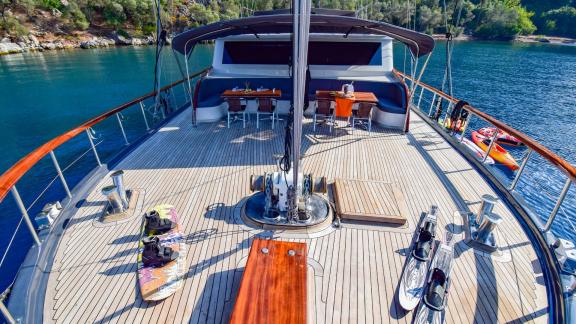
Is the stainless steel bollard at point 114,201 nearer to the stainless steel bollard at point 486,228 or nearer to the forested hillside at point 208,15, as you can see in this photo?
the stainless steel bollard at point 486,228

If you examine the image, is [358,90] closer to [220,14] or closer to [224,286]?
[224,286]

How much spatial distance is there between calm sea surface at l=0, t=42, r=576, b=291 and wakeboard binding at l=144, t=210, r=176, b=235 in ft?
11.0

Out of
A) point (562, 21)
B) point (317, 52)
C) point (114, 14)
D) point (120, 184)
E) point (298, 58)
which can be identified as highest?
point (562, 21)

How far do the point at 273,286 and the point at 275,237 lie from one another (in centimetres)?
93

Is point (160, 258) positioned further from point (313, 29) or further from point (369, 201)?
point (313, 29)

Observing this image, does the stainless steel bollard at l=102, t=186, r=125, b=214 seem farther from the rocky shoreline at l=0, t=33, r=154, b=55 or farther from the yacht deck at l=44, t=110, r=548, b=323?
the rocky shoreline at l=0, t=33, r=154, b=55

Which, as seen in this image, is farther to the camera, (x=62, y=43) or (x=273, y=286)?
(x=62, y=43)

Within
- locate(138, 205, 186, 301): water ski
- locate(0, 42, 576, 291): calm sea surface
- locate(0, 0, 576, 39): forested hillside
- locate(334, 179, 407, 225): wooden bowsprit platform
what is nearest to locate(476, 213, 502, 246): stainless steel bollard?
locate(0, 42, 576, 291): calm sea surface

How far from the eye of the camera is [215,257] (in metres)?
3.00

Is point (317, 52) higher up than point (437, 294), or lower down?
higher up

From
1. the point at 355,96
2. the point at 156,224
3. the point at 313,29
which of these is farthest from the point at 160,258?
the point at 313,29

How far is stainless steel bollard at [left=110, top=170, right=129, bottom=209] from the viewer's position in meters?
3.60

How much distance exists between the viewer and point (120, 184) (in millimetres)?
3660

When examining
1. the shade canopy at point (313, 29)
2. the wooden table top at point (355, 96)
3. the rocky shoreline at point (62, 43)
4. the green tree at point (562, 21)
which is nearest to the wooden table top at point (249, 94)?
the wooden table top at point (355, 96)
